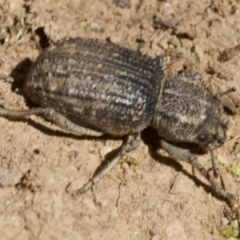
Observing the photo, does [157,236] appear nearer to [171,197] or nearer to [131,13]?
[171,197]

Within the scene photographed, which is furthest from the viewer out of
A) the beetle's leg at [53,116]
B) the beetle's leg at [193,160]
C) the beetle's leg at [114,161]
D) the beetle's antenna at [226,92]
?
the beetle's antenna at [226,92]

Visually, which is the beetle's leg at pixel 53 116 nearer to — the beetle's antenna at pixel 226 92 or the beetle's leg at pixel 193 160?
the beetle's leg at pixel 193 160

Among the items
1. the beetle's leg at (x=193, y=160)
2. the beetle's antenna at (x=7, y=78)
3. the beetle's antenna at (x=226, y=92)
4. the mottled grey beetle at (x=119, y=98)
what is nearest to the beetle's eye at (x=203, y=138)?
the mottled grey beetle at (x=119, y=98)

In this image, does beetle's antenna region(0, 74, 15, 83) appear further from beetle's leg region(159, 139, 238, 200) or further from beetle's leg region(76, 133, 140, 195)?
beetle's leg region(159, 139, 238, 200)

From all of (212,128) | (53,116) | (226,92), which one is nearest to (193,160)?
(212,128)

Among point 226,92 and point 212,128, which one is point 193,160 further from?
point 226,92

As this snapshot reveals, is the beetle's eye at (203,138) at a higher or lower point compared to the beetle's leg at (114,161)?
higher
